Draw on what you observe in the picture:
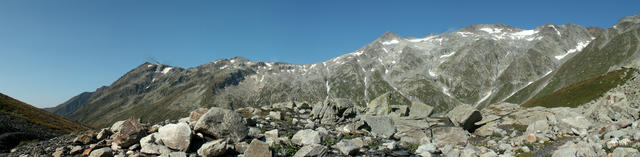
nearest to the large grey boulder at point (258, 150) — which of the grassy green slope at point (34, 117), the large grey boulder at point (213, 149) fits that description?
the large grey boulder at point (213, 149)

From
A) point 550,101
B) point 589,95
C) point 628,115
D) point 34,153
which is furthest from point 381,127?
point 550,101

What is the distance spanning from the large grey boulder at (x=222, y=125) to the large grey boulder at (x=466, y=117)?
34.2 metres

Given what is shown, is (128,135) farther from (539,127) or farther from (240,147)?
(539,127)

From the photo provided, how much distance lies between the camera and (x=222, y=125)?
18.9 m

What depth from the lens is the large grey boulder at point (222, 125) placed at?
60.6ft

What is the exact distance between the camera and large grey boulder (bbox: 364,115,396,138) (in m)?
30.0

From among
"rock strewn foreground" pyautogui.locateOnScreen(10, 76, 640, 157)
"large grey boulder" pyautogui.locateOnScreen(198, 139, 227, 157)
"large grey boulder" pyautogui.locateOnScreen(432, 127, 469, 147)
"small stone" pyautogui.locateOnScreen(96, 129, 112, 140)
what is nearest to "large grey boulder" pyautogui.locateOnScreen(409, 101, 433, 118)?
"rock strewn foreground" pyautogui.locateOnScreen(10, 76, 640, 157)

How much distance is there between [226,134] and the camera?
18703 mm

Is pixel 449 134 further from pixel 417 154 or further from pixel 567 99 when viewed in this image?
pixel 567 99

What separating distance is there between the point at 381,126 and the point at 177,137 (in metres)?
20.9

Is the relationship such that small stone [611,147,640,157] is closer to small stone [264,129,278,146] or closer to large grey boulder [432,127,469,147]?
large grey boulder [432,127,469,147]

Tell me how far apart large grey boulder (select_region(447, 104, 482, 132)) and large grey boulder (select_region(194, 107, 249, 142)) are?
34.2 m

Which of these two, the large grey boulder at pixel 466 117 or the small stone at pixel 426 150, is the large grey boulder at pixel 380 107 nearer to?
the large grey boulder at pixel 466 117

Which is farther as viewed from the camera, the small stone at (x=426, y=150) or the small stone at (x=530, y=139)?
the small stone at (x=530, y=139)
